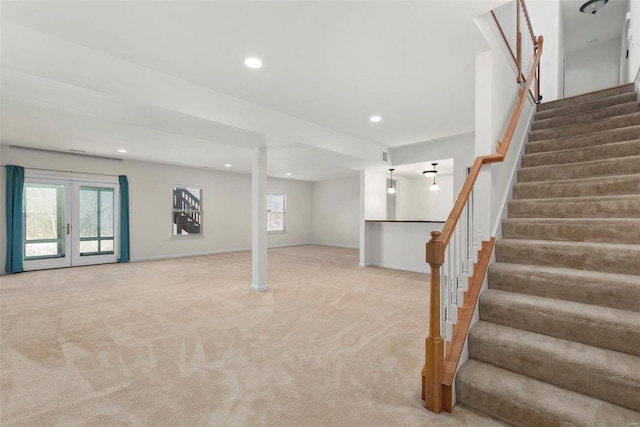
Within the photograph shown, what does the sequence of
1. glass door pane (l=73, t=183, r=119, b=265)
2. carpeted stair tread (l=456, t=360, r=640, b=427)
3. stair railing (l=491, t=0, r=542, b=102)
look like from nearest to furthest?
1. carpeted stair tread (l=456, t=360, r=640, b=427)
2. stair railing (l=491, t=0, r=542, b=102)
3. glass door pane (l=73, t=183, r=119, b=265)

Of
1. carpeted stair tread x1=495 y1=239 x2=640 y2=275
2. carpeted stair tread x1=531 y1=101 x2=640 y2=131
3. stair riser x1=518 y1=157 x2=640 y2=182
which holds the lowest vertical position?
carpeted stair tread x1=495 y1=239 x2=640 y2=275

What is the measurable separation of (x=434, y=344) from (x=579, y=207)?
1882 mm

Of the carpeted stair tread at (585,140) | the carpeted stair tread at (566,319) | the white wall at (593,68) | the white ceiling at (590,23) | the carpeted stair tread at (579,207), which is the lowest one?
the carpeted stair tread at (566,319)

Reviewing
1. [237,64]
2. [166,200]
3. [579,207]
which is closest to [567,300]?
[579,207]

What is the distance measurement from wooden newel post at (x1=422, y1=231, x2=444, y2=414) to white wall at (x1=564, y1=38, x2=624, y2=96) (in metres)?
7.07

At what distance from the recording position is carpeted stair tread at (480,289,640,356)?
5.55ft

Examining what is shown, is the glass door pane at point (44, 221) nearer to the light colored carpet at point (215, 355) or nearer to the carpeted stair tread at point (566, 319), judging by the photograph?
the light colored carpet at point (215, 355)

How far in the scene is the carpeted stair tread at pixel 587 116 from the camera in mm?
3410

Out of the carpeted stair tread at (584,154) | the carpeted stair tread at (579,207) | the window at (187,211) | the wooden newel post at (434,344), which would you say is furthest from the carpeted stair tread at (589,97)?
the window at (187,211)

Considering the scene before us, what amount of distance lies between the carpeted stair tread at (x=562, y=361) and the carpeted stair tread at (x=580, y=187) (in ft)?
5.07

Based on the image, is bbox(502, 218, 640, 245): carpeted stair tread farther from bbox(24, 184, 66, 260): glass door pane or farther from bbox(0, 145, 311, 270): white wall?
bbox(24, 184, 66, 260): glass door pane

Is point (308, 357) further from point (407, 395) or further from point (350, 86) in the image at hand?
point (350, 86)

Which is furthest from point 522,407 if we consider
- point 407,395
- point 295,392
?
point 295,392

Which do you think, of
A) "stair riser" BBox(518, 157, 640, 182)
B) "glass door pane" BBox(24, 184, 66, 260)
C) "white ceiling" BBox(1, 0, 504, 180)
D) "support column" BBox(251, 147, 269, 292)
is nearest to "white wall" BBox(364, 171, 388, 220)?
"white ceiling" BBox(1, 0, 504, 180)
